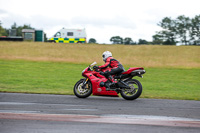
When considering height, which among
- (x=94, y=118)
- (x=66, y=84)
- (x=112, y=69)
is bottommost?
(x=66, y=84)

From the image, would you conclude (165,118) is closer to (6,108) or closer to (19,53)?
(6,108)

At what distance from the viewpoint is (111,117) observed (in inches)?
246

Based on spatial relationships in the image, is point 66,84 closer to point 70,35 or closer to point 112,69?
point 112,69

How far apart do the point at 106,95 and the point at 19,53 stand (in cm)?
2597

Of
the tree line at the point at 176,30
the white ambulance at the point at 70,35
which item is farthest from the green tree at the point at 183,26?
the white ambulance at the point at 70,35

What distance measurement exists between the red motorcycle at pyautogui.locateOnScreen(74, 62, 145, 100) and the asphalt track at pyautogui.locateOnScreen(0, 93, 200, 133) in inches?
57.9

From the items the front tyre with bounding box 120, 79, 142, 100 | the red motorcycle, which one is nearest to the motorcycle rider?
the red motorcycle

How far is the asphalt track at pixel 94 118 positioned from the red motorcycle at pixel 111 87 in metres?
1.47

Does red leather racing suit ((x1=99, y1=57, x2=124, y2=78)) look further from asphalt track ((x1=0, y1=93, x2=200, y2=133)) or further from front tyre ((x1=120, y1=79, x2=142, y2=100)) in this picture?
asphalt track ((x1=0, y1=93, x2=200, y2=133))

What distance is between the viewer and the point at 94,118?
6113 mm

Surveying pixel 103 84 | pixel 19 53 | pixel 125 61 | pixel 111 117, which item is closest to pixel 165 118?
pixel 111 117

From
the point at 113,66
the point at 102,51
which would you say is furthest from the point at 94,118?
the point at 102,51

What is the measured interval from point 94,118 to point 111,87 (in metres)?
3.68

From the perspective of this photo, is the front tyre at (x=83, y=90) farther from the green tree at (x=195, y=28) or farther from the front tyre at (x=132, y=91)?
the green tree at (x=195, y=28)
